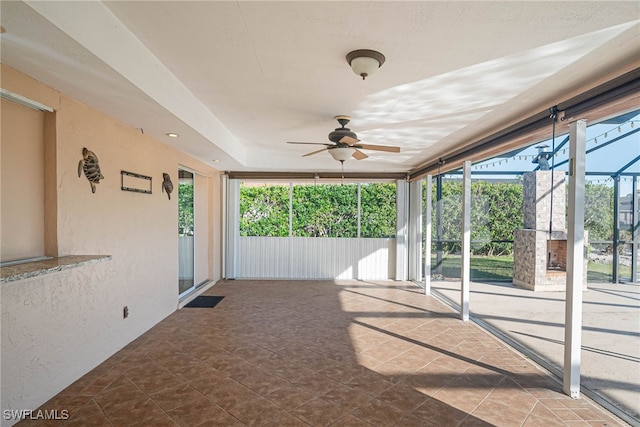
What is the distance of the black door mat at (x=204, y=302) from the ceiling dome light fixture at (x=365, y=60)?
4.25m

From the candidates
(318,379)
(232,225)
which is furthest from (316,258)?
(318,379)

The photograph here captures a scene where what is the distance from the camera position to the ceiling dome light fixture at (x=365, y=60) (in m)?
2.29

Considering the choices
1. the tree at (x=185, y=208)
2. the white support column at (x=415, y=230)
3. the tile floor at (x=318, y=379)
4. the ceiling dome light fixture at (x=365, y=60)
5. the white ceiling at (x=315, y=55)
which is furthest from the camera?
the white support column at (x=415, y=230)

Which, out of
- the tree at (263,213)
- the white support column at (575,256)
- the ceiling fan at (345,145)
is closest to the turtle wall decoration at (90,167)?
the ceiling fan at (345,145)

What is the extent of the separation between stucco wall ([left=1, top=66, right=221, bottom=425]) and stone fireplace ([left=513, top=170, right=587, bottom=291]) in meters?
6.59

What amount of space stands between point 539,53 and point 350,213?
5764 millimetres

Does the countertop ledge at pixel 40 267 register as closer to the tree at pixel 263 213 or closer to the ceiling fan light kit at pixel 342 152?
the ceiling fan light kit at pixel 342 152

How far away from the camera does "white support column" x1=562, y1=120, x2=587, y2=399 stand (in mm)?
2713

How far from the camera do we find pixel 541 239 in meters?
6.70

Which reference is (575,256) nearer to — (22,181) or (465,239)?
(465,239)

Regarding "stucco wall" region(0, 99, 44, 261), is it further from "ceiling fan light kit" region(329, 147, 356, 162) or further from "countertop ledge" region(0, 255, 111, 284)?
"ceiling fan light kit" region(329, 147, 356, 162)

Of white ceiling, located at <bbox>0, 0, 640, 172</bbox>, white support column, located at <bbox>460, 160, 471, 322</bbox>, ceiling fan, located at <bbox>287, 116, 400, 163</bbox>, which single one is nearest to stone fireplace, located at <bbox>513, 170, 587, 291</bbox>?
white support column, located at <bbox>460, 160, 471, 322</bbox>

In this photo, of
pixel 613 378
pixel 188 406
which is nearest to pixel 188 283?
pixel 188 406

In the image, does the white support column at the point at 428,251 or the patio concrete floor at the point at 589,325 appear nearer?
the patio concrete floor at the point at 589,325
